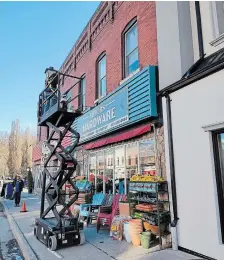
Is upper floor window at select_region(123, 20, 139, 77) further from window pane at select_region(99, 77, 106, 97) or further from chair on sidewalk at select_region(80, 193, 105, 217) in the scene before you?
chair on sidewalk at select_region(80, 193, 105, 217)

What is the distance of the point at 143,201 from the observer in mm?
6488

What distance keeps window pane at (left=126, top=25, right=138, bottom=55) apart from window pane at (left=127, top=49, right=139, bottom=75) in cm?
24

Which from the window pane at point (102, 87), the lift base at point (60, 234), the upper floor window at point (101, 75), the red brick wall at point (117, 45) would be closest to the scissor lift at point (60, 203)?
the lift base at point (60, 234)

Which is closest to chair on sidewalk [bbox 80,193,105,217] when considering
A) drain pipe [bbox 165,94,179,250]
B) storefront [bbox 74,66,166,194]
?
storefront [bbox 74,66,166,194]

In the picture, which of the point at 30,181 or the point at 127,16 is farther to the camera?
the point at 30,181

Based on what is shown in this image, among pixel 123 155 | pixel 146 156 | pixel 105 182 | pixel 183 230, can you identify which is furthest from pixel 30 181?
pixel 183 230

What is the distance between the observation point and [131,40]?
951cm

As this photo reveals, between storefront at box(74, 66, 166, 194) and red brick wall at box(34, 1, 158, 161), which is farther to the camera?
red brick wall at box(34, 1, 158, 161)

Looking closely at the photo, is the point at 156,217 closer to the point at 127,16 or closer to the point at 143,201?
the point at 143,201

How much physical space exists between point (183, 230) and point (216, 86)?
3.20 metres

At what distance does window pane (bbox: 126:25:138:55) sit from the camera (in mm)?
9216

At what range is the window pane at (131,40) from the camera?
30.2 ft

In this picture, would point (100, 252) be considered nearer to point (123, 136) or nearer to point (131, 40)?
point (123, 136)

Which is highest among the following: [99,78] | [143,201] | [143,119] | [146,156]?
[99,78]
